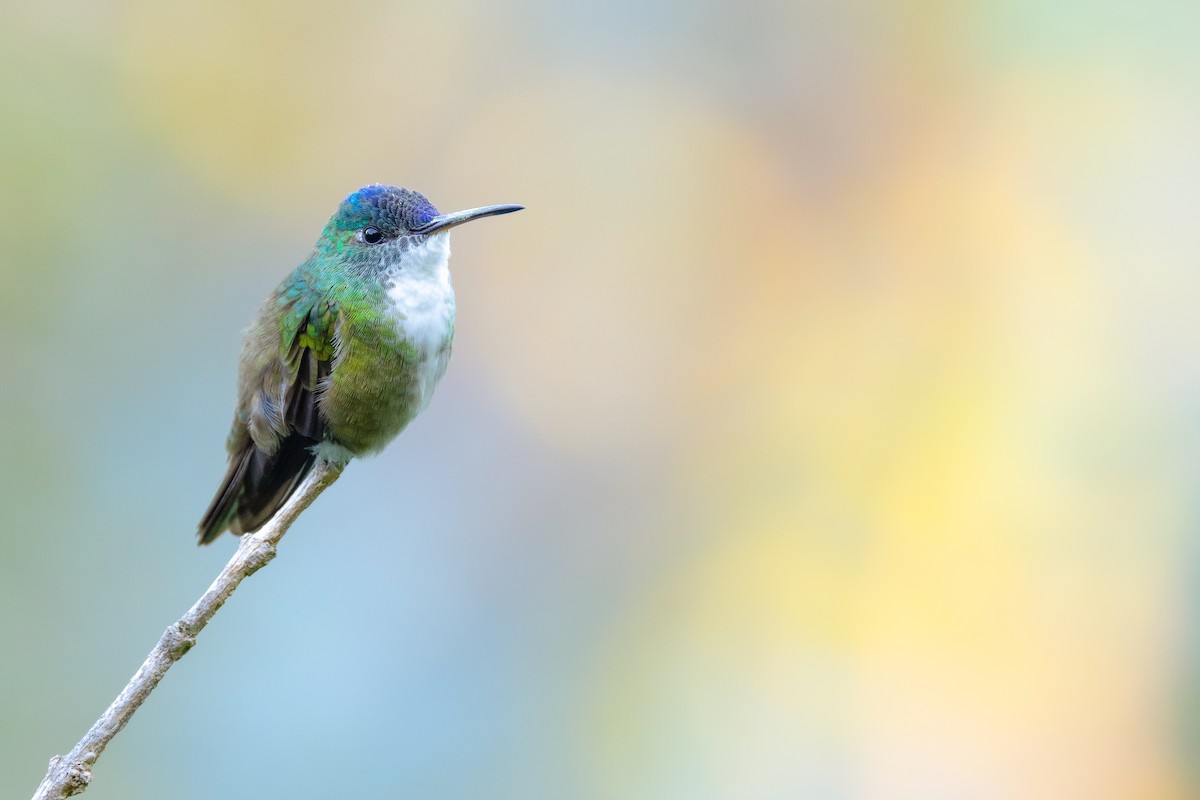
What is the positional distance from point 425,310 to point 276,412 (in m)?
0.31

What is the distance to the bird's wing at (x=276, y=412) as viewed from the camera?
1686 millimetres

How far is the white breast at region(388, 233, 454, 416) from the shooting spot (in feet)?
5.41

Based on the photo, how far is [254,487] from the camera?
180 cm

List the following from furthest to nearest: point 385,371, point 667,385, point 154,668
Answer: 1. point 667,385
2. point 385,371
3. point 154,668

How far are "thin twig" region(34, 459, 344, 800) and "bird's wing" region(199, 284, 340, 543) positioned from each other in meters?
0.45

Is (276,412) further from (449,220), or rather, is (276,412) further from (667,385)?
(667,385)

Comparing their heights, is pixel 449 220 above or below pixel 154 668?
above

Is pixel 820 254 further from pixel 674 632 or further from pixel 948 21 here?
pixel 674 632

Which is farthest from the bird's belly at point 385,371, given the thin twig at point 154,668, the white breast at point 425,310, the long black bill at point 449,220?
the thin twig at point 154,668

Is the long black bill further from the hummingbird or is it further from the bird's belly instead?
the bird's belly

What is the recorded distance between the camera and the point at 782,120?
10.4 feet

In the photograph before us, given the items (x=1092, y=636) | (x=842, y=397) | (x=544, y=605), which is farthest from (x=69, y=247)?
(x=1092, y=636)

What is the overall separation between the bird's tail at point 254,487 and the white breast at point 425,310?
26 cm

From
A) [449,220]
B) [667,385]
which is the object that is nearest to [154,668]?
[449,220]
